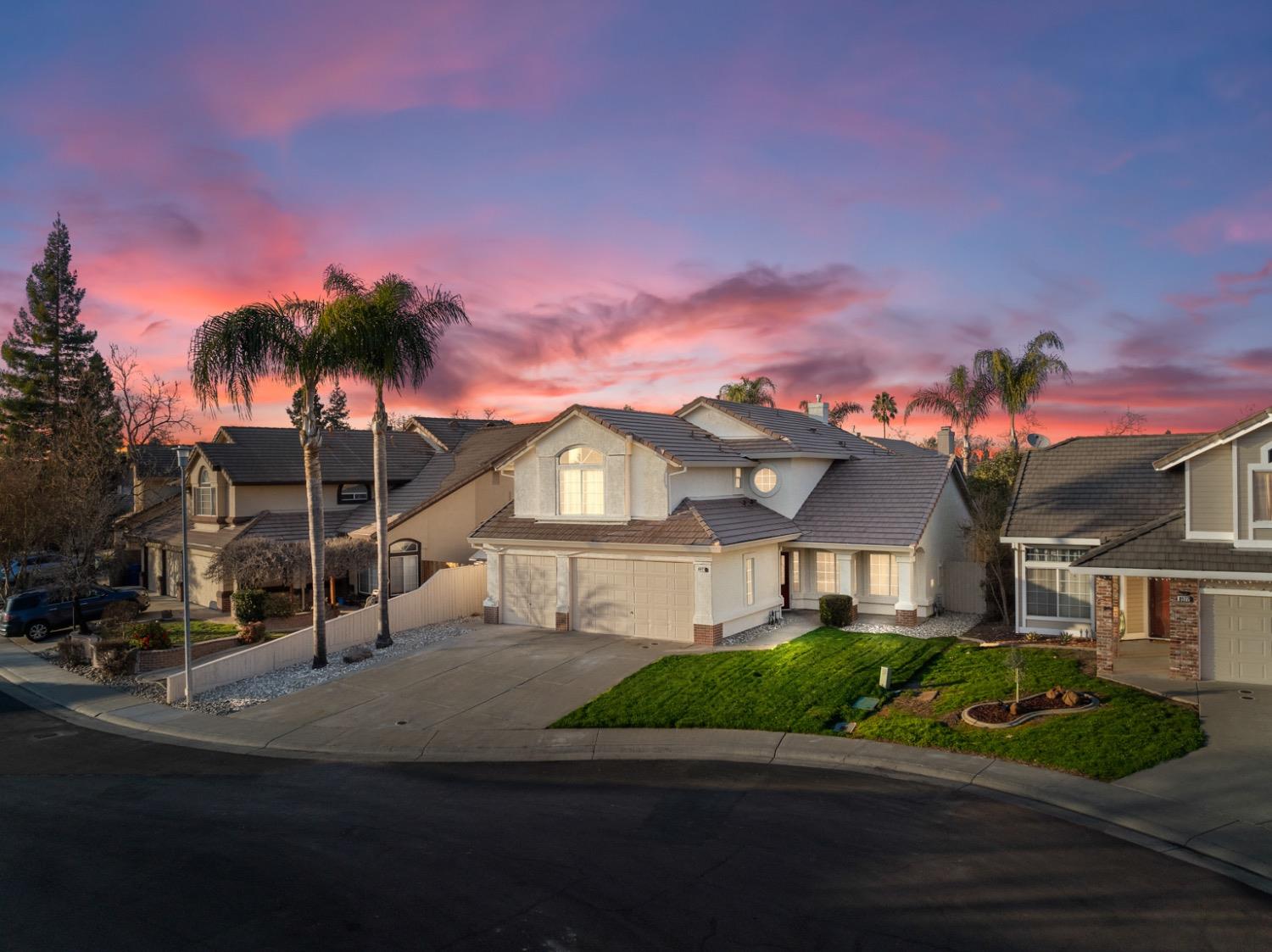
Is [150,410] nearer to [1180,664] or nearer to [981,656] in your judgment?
[981,656]

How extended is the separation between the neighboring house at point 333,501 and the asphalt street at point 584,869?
18267mm

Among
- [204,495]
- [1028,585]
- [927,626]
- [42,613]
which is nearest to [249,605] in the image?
[42,613]

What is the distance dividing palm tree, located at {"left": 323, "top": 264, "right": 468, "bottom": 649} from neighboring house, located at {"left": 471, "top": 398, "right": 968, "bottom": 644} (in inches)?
174

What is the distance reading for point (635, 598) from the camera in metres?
23.3

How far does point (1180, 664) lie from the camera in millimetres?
16359

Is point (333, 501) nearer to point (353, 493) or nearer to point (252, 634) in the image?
point (353, 493)

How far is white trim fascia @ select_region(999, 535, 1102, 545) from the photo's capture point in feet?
67.9

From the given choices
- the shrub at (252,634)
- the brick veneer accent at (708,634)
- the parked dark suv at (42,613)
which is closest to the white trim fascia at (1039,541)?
the brick veneer accent at (708,634)

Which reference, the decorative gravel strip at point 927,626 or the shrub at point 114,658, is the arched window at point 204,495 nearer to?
the shrub at point 114,658

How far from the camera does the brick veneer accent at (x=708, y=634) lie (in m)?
21.6

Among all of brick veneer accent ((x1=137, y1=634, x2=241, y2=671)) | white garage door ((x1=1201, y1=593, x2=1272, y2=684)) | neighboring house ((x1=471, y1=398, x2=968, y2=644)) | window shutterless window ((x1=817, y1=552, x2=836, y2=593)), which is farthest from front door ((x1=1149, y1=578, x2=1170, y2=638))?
brick veneer accent ((x1=137, y1=634, x2=241, y2=671))

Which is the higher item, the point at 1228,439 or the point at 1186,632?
the point at 1228,439

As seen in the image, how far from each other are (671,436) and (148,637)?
53.0 ft

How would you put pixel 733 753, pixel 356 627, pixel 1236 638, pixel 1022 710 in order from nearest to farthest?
pixel 733 753
pixel 1022 710
pixel 1236 638
pixel 356 627
